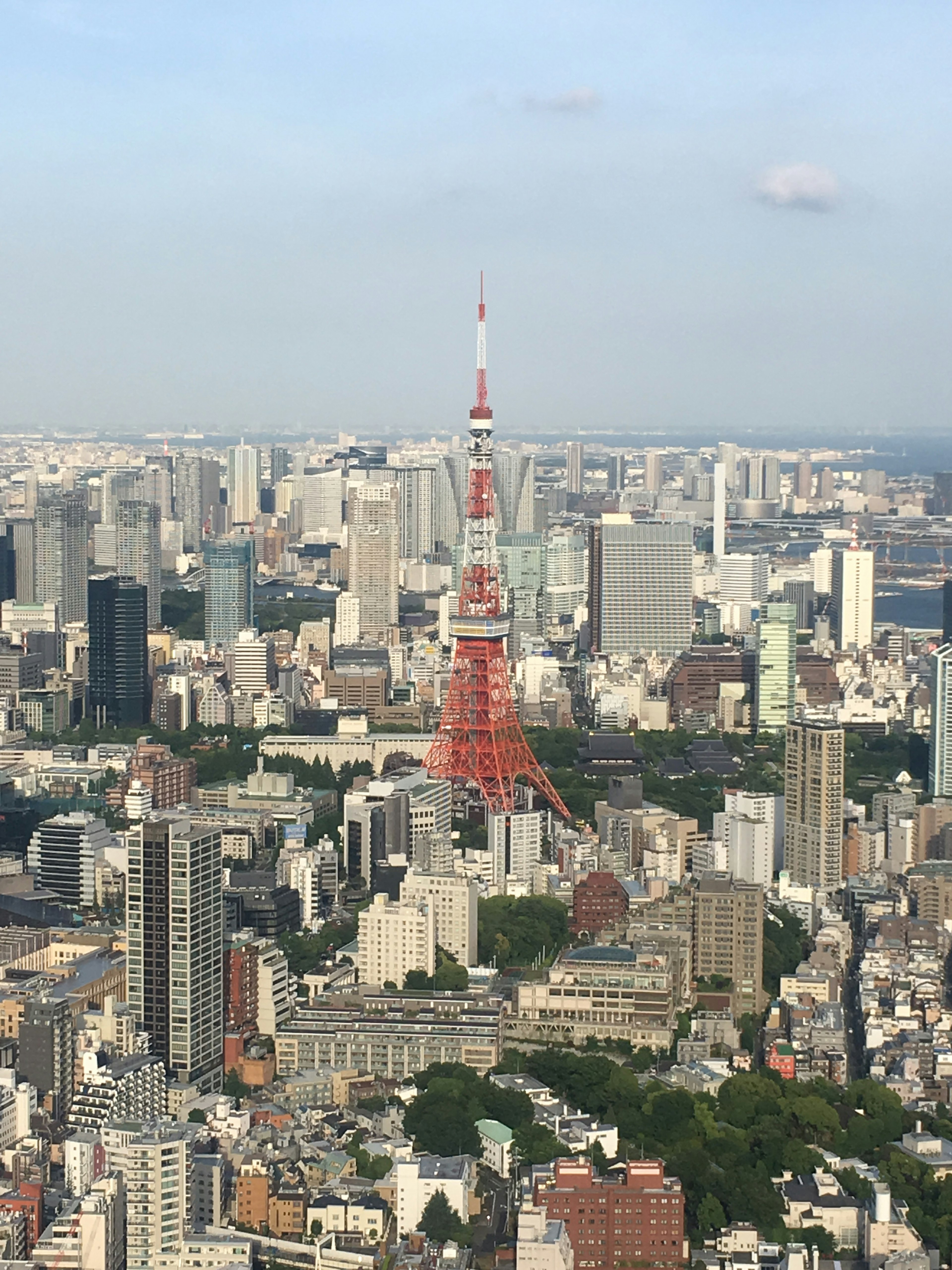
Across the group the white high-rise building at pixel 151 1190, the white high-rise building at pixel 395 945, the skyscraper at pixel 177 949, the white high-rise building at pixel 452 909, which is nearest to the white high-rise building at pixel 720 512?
the white high-rise building at pixel 452 909

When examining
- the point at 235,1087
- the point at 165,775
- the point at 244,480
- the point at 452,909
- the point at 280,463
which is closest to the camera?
the point at 235,1087

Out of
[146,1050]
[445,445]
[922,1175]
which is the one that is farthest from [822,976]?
[445,445]

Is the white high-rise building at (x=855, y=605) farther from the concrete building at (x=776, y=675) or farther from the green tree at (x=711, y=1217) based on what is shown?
the green tree at (x=711, y=1217)

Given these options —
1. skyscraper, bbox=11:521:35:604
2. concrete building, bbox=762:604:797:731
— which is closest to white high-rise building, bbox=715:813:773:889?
concrete building, bbox=762:604:797:731

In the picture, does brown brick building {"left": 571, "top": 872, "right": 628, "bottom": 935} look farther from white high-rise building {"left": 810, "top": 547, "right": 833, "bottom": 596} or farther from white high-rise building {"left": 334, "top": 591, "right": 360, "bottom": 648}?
white high-rise building {"left": 810, "top": 547, "right": 833, "bottom": 596}

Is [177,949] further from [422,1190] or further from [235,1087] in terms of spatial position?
[422,1190]

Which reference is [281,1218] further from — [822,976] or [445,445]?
[445,445]

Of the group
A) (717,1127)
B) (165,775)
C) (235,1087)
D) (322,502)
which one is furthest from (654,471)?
(717,1127)
